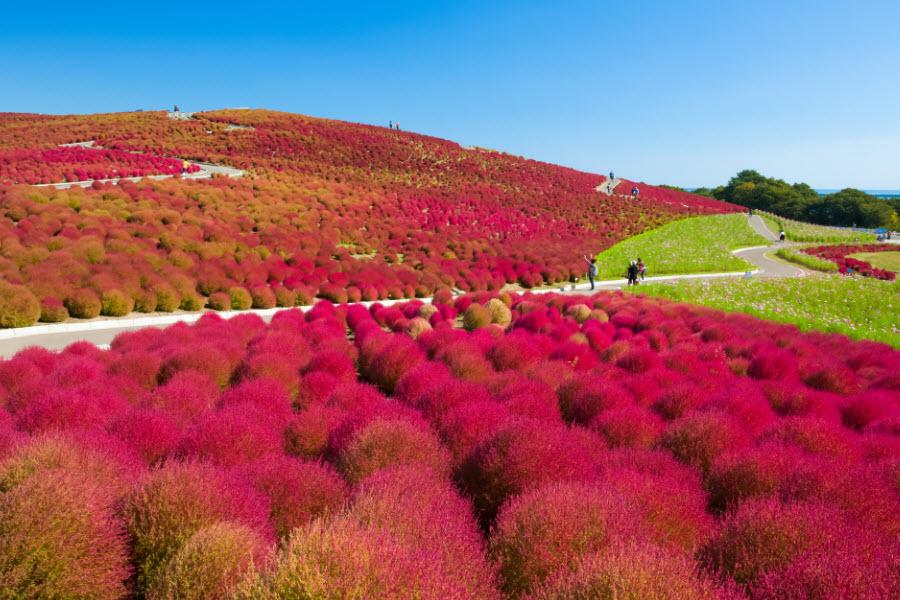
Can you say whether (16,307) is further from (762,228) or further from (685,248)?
(762,228)

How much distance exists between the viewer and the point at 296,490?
3598 mm

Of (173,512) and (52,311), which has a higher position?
(173,512)

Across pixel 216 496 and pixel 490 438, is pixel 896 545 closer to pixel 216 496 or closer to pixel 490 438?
pixel 490 438

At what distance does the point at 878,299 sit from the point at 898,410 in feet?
46.4

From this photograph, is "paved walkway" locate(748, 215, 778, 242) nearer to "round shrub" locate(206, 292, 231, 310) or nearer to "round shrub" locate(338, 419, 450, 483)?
"round shrub" locate(206, 292, 231, 310)

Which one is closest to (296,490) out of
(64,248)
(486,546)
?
(486,546)

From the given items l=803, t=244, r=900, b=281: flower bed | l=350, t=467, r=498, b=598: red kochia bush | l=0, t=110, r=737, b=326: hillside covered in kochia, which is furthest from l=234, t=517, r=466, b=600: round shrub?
l=803, t=244, r=900, b=281: flower bed

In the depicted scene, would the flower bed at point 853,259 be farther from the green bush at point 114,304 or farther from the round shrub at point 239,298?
the green bush at point 114,304

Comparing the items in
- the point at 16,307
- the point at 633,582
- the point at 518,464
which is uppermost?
the point at 633,582

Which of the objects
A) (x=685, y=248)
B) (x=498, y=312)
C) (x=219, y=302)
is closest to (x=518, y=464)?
(x=498, y=312)

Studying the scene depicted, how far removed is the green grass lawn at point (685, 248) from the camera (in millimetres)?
25859

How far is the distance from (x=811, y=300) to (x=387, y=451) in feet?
61.8

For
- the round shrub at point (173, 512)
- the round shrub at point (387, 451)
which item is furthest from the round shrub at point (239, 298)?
the round shrub at point (173, 512)

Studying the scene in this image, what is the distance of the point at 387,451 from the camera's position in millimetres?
4152
